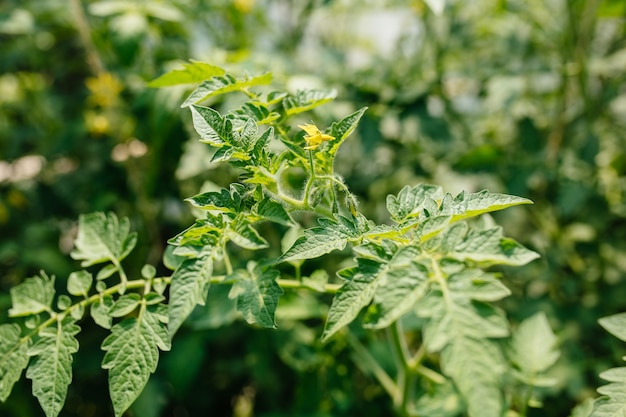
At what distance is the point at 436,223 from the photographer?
28.0 inches

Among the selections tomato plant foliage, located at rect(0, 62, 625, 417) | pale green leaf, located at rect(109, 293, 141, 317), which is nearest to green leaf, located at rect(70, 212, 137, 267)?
tomato plant foliage, located at rect(0, 62, 625, 417)

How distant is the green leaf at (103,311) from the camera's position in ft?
2.73

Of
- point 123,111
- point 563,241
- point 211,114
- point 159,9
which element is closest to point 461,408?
point 211,114

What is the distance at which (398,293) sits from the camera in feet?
2.22

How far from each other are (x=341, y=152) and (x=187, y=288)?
126 cm

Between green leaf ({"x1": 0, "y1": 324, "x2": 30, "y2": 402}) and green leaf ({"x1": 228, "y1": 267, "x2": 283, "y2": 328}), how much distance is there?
1.03 ft

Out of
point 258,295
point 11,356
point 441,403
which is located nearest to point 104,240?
point 11,356

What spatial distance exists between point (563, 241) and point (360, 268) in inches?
52.2

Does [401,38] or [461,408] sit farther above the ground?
[401,38]

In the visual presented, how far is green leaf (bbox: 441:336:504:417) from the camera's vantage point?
63cm

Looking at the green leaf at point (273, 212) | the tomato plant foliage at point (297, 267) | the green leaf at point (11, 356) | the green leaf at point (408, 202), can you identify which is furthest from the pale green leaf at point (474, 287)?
the green leaf at point (11, 356)

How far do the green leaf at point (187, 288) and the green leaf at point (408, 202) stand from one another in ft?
0.81

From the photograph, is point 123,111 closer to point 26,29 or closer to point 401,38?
point 26,29

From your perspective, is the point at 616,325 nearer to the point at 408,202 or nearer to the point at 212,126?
the point at 408,202
